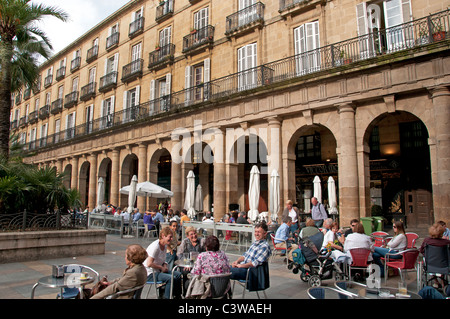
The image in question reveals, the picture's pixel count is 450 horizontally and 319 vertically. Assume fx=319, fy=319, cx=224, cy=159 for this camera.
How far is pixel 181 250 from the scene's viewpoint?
225 inches

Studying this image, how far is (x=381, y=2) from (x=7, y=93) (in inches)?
571

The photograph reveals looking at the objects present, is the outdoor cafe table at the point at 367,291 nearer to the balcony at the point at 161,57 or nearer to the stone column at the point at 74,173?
the balcony at the point at 161,57

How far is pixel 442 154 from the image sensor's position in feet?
33.0

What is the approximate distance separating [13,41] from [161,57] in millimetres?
9748

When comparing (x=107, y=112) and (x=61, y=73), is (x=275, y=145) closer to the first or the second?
(x=107, y=112)

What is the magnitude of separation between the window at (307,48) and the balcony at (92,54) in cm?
1984

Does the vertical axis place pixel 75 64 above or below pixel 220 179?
above

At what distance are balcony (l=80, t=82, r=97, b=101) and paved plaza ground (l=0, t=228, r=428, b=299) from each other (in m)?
20.7

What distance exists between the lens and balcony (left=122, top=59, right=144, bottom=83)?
74.0 feet

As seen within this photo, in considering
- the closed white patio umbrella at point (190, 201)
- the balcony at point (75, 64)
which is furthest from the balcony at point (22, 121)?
the closed white patio umbrella at point (190, 201)

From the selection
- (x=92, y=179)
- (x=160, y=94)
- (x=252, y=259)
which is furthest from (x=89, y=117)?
(x=252, y=259)

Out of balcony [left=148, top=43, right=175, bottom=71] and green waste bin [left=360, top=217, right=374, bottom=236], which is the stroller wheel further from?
balcony [left=148, top=43, right=175, bottom=71]

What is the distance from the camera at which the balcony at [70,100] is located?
29.3 m
